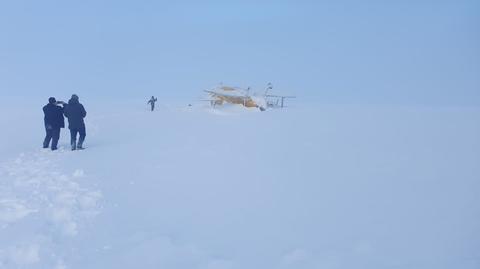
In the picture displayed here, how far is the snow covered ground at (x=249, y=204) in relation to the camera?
5227mm

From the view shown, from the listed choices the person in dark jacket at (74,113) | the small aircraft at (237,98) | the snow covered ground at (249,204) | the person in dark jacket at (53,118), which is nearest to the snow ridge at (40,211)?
the snow covered ground at (249,204)

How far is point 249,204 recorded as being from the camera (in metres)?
6.97

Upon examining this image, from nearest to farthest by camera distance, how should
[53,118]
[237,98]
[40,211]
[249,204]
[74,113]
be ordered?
1. [40,211]
2. [249,204]
3. [74,113]
4. [53,118]
5. [237,98]

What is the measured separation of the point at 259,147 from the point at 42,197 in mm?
5880

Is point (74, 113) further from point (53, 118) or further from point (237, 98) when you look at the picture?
point (237, 98)

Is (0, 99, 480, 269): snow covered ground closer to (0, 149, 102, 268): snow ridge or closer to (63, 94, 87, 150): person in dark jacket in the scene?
(0, 149, 102, 268): snow ridge

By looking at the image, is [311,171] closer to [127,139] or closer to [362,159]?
[362,159]

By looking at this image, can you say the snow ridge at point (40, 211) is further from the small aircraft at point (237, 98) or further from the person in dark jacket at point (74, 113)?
the small aircraft at point (237, 98)

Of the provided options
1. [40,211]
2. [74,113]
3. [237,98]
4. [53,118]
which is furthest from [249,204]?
[237,98]

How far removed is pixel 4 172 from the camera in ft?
31.8

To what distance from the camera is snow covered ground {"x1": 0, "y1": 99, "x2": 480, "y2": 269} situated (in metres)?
5.23

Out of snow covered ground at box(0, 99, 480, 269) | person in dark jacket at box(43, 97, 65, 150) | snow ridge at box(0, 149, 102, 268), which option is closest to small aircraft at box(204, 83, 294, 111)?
snow covered ground at box(0, 99, 480, 269)

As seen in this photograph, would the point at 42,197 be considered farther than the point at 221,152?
No

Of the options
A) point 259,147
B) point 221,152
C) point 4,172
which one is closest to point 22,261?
point 4,172
